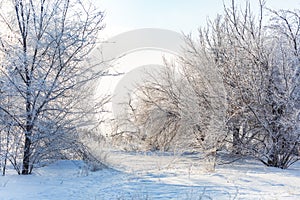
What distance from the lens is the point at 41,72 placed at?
283 inches

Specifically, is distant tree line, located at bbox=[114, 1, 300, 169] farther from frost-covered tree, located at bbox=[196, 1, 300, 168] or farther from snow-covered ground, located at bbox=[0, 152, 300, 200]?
snow-covered ground, located at bbox=[0, 152, 300, 200]

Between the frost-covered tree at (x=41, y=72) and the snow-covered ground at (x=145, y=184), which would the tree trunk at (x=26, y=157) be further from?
the snow-covered ground at (x=145, y=184)

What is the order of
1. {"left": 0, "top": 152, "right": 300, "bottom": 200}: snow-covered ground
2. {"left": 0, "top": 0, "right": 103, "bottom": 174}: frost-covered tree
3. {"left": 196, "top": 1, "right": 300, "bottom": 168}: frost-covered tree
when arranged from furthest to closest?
{"left": 196, "top": 1, "right": 300, "bottom": 168}: frost-covered tree → {"left": 0, "top": 0, "right": 103, "bottom": 174}: frost-covered tree → {"left": 0, "top": 152, "right": 300, "bottom": 200}: snow-covered ground

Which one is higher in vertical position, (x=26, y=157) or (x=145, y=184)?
(x=26, y=157)

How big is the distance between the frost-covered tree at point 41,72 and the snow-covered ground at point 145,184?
0.68 meters

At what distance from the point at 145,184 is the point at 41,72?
3022 millimetres

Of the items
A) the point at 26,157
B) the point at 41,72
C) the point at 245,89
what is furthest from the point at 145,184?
the point at 245,89

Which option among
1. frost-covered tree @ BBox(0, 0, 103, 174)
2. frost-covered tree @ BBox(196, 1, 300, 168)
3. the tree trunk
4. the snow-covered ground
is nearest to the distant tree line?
frost-covered tree @ BBox(196, 1, 300, 168)

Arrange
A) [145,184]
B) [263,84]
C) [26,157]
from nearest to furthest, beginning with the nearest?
1. [145,184]
2. [26,157]
3. [263,84]

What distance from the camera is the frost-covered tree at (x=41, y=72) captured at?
22.8 ft

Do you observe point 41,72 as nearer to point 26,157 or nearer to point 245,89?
point 26,157

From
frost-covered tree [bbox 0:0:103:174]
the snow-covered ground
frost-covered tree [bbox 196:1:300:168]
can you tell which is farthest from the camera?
frost-covered tree [bbox 196:1:300:168]

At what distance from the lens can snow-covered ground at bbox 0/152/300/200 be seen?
512cm

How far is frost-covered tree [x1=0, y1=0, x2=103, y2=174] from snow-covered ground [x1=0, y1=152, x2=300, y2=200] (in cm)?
68
